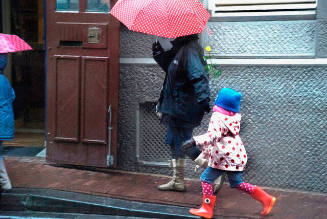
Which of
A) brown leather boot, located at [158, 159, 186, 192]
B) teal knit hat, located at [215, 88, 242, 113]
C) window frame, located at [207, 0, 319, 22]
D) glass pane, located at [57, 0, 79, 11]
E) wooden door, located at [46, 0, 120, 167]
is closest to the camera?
teal knit hat, located at [215, 88, 242, 113]

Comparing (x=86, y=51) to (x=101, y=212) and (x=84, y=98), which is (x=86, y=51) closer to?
(x=84, y=98)

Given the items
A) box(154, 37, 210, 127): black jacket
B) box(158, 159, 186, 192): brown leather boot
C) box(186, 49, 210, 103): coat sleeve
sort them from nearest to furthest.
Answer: box(186, 49, 210, 103): coat sleeve, box(154, 37, 210, 127): black jacket, box(158, 159, 186, 192): brown leather boot

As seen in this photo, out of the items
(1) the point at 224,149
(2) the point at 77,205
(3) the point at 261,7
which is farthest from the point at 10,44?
(3) the point at 261,7

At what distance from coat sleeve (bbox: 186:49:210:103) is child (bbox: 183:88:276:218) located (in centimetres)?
17

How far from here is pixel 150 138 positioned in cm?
641

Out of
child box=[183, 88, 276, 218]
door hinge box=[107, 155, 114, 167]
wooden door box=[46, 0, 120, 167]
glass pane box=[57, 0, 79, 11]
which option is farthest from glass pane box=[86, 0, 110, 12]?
child box=[183, 88, 276, 218]

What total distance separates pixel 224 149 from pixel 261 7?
2.05m

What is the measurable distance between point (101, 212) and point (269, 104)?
86.8 inches

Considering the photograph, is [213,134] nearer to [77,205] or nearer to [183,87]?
[183,87]

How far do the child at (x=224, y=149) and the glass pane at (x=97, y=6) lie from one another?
214cm

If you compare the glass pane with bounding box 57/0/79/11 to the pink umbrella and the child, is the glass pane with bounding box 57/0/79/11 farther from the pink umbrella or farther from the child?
the child

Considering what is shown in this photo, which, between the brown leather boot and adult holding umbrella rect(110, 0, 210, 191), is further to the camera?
the brown leather boot

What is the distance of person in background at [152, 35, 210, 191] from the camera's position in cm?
508

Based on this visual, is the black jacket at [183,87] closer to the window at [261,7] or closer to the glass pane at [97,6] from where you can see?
the window at [261,7]
